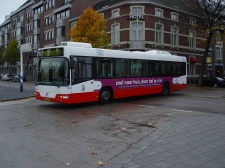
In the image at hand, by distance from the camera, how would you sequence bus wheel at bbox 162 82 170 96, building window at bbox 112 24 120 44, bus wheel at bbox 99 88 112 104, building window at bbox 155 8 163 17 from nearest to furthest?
bus wheel at bbox 99 88 112 104 < bus wheel at bbox 162 82 170 96 < building window at bbox 155 8 163 17 < building window at bbox 112 24 120 44

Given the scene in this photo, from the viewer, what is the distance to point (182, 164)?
17.4ft

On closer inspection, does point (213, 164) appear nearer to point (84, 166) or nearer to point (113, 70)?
point (84, 166)

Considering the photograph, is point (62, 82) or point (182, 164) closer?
point (182, 164)

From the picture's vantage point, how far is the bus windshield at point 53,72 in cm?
1313

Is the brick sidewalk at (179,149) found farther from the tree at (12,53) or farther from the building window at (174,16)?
the tree at (12,53)

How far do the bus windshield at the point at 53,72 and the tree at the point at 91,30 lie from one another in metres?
19.5

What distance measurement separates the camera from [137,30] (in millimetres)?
36031

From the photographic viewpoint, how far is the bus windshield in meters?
13.1

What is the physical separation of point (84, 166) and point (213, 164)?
7.72 ft

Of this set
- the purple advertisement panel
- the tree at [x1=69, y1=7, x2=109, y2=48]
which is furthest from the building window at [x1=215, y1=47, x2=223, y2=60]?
the purple advertisement panel

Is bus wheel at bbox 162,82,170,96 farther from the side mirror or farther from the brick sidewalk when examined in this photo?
the brick sidewalk

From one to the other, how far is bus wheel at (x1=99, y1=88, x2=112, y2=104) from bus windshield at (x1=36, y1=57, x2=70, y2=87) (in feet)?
8.52

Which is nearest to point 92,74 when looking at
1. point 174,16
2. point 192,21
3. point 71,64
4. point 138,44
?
point 71,64

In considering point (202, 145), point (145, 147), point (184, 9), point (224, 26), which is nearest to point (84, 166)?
point (145, 147)
